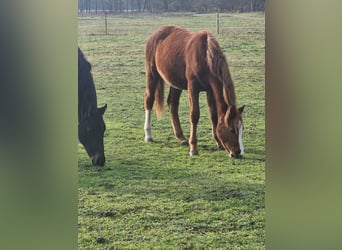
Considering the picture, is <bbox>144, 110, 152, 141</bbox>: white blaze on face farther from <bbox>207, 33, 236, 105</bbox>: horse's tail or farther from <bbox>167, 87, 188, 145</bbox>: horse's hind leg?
<bbox>207, 33, 236, 105</bbox>: horse's tail

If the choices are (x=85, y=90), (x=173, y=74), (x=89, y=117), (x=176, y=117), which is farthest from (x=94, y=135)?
(x=173, y=74)

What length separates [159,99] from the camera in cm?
389

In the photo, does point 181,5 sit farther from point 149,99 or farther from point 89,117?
point 89,117

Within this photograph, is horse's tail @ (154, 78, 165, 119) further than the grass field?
Yes

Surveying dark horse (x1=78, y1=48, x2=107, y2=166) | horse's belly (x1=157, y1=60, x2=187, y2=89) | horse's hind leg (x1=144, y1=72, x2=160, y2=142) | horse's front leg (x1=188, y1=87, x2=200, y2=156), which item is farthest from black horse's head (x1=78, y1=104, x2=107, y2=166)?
horse's front leg (x1=188, y1=87, x2=200, y2=156)

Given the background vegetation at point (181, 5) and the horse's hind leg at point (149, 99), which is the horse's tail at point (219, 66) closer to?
the background vegetation at point (181, 5)

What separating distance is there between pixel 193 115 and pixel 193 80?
26 cm

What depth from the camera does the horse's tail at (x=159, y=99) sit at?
12.8ft

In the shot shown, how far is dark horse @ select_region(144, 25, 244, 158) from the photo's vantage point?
3.83m

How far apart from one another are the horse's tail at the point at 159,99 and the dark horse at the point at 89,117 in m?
0.38

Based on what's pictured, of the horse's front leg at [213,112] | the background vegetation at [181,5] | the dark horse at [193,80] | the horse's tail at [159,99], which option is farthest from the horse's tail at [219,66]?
the horse's tail at [159,99]
